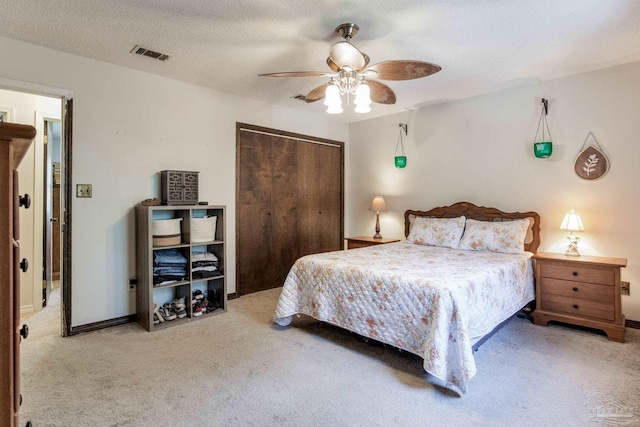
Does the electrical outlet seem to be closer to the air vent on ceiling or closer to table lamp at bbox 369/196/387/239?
table lamp at bbox 369/196/387/239

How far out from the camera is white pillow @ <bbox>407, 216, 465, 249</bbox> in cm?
371

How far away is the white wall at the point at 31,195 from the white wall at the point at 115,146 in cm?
87

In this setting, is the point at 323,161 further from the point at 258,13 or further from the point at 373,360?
the point at 373,360

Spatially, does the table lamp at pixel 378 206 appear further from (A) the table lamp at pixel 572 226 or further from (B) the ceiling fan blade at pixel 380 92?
(A) the table lamp at pixel 572 226

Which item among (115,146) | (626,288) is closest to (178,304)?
(115,146)

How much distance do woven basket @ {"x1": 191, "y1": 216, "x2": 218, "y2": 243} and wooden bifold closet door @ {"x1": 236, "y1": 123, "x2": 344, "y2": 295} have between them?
0.56 meters

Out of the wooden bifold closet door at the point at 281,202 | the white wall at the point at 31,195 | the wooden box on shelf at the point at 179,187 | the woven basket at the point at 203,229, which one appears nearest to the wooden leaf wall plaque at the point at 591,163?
the wooden bifold closet door at the point at 281,202

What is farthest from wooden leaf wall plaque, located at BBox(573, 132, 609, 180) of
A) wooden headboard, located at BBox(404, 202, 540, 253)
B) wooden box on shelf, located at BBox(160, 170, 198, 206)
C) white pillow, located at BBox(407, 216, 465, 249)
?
wooden box on shelf, located at BBox(160, 170, 198, 206)

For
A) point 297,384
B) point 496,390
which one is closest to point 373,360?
point 297,384

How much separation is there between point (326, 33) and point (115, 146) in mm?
2114

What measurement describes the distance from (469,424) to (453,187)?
294 cm

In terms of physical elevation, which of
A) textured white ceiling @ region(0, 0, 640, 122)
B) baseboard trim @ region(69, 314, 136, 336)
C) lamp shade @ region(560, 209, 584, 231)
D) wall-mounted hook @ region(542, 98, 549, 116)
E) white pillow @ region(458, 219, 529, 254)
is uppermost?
textured white ceiling @ region(0, 0, 640, 122)

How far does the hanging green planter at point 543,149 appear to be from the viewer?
335cm

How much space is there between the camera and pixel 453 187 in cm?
417
